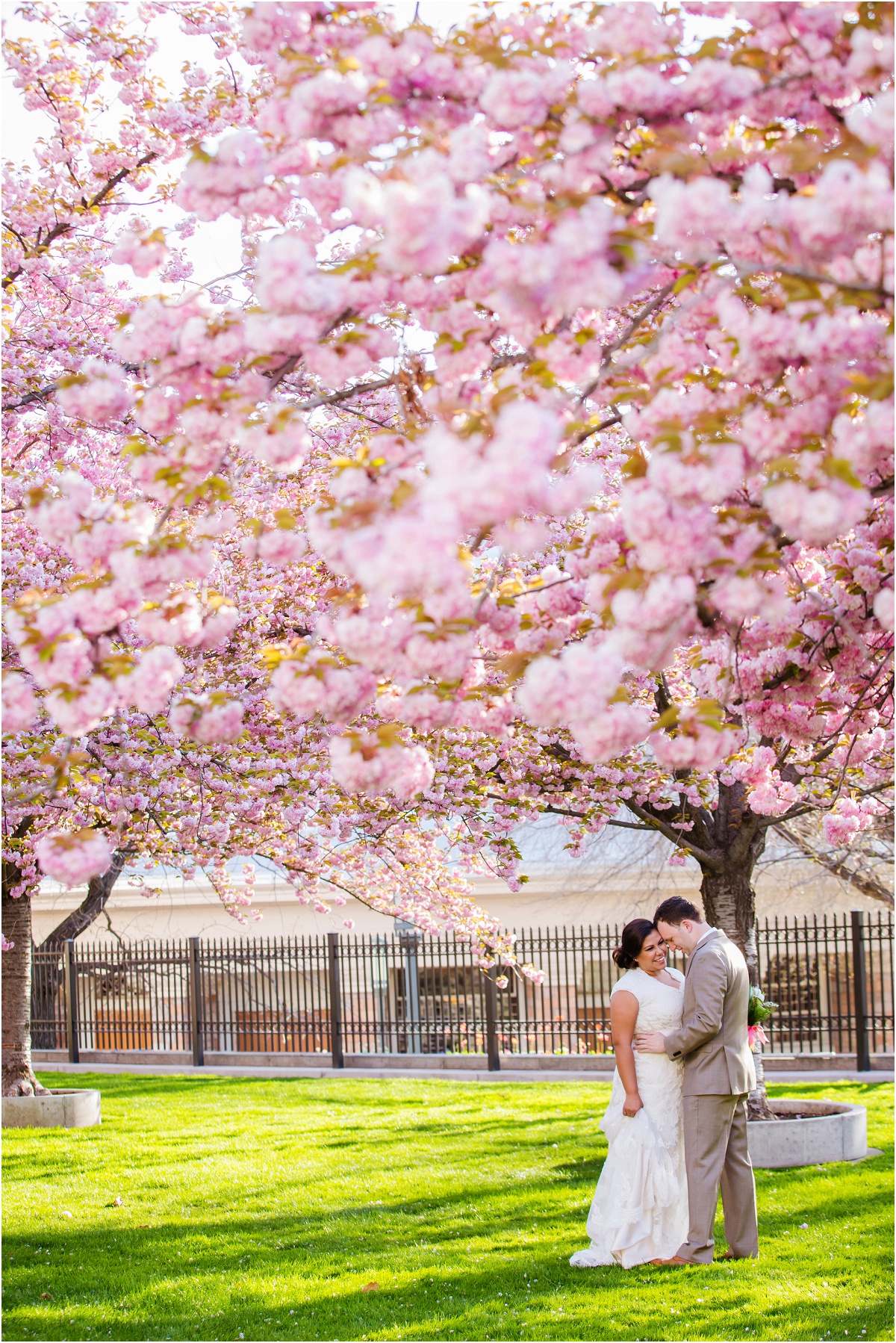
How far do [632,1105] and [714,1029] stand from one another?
59cm

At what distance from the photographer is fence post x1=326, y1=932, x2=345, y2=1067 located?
16.5m

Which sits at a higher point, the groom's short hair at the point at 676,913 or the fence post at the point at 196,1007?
the groom's short hair at the point at 676,913

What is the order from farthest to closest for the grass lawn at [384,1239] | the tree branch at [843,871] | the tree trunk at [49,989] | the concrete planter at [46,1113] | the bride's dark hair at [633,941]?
1. the tree trunk at [49,989]
2. the tree branch at [843,871]
3. the concrete planter at [46,1113]
4. the bride's dark hair at [633,941]
5. the grass lawn at [384,1239]

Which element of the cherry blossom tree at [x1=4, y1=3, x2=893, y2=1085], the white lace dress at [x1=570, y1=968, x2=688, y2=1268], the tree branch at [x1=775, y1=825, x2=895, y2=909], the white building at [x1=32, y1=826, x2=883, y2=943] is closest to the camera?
the cherry blossom tree at [x1=4, y1=3, x2=893, y2=1085]

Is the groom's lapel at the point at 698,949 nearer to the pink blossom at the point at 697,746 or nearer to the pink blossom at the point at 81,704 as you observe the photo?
the pink blossom at the point at 697,746

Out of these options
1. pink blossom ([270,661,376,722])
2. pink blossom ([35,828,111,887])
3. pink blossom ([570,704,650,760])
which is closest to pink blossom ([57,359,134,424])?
pink blossom ([270,661,376,722])

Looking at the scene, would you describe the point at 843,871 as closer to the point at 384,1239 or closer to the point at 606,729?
the point at 384,1239

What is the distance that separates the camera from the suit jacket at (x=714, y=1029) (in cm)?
599

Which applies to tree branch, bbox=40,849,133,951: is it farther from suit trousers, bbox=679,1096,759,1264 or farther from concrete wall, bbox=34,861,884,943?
suit trousers, bbox=679,1096,759,1264

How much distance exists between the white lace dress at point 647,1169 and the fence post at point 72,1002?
13.5 m

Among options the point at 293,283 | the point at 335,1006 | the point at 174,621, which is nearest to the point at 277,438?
the point at 293,283

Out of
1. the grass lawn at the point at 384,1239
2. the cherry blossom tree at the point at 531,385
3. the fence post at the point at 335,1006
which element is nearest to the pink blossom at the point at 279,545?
the cherry blossom tree at the point at 531,385

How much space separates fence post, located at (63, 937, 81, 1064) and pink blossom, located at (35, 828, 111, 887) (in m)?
16.3

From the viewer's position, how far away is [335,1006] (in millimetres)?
16828
